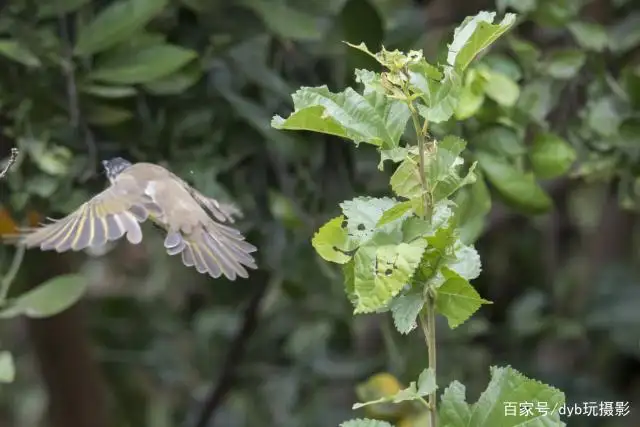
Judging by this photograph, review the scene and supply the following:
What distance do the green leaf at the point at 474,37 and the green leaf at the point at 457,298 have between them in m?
0.10

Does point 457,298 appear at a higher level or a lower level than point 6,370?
higher

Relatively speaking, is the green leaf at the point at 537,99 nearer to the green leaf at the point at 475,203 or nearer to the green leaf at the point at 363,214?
the green leaf at the point at 475,203

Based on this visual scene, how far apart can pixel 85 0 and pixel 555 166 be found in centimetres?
46

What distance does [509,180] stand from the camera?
862mm

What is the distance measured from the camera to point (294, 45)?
105cm

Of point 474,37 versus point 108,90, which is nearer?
point 474,37

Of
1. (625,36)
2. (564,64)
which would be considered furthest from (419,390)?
(625,36)

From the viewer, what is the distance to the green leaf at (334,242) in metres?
0.47

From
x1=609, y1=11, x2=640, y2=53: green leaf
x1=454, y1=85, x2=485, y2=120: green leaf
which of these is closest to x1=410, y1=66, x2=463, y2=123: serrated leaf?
x1=454, y1=85, x2=485, y2=120: green leaf

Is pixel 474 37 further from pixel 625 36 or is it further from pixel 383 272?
pixel 625 36

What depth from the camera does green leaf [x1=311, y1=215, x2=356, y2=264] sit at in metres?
0.47

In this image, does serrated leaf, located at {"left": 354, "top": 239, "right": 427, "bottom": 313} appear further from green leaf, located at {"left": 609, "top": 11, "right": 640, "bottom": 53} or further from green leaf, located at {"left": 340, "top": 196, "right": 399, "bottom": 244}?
green leaf, located at {"left": 609, "top": 11, "right": 640, "bottom": 53}

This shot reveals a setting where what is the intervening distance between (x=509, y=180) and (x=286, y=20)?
265 millimetres

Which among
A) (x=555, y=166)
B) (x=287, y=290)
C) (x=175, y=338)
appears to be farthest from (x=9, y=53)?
(x=175, y=338)
